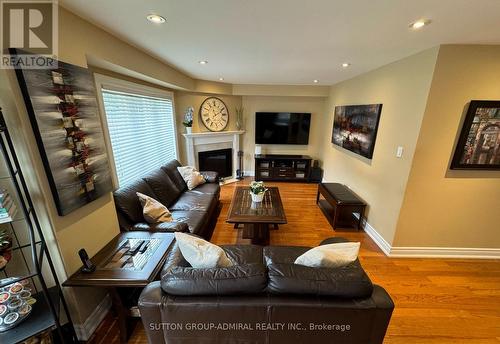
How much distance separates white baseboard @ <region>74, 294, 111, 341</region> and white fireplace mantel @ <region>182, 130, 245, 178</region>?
9.85 feet

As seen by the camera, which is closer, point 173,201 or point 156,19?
point 156,19

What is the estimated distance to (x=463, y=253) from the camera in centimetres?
250

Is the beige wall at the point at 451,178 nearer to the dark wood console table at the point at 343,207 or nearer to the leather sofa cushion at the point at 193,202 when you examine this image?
the dark wood console table at the point at 343,207

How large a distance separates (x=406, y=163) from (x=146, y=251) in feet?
9.36

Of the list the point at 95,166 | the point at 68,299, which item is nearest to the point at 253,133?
the point at 95,166

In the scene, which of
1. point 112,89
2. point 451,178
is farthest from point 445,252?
point 112,89

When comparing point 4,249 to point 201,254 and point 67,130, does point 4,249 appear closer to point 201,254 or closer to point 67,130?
point 67,130

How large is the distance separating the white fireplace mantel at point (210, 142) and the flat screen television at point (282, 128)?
21.3 inches

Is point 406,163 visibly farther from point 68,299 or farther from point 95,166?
point 68,299

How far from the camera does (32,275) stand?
3.57 feet

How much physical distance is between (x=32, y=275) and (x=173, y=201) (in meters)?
1.95

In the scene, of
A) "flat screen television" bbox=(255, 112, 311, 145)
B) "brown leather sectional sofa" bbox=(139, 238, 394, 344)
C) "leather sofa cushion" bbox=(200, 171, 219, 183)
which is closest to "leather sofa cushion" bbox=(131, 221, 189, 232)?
"brown leather sectional sofa" bbox=(139, 238, 394, 344)

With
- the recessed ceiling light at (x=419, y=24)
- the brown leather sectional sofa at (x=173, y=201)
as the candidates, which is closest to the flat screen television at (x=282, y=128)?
the brown leather sectional sofa at (x=173, y=201)

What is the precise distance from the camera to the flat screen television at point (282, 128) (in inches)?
208
